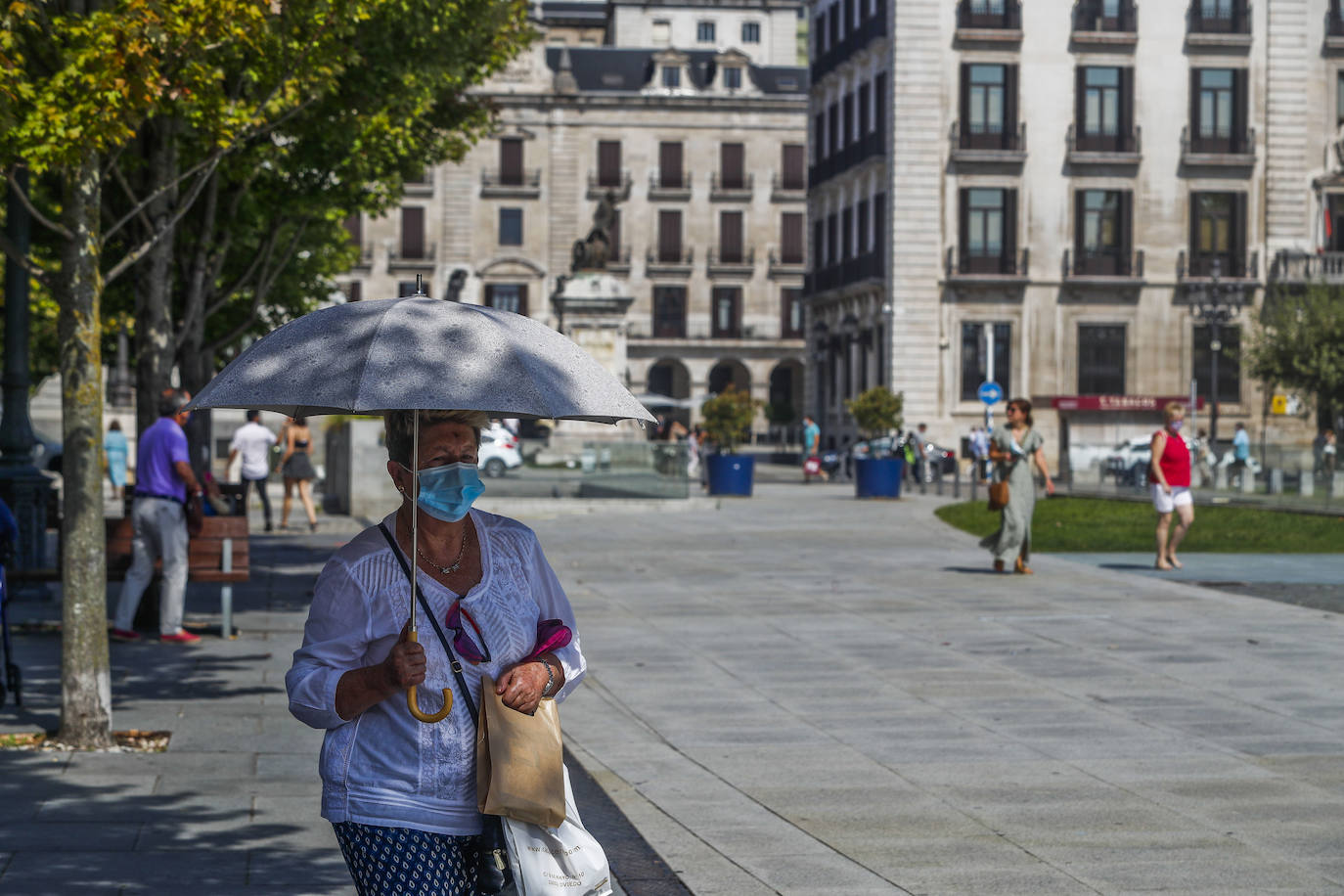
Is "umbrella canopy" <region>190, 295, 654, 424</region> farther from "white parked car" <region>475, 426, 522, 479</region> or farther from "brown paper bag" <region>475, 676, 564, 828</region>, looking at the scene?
"white parked car" <region>475, 426, 522, 479</region>

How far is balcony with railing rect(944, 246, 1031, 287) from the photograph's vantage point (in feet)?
170

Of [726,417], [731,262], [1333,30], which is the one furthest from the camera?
[731,262]

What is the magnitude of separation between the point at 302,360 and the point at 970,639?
9024 millimetres

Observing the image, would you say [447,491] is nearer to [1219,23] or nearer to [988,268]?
[988,268]

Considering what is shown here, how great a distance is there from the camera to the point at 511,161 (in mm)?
79000

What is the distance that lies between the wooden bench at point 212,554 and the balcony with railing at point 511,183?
6775 centimetres

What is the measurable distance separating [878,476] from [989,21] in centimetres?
2172

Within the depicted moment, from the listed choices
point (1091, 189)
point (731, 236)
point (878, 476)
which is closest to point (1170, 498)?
point (878, 476)

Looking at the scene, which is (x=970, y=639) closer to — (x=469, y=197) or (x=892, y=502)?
(x=892, y=502)

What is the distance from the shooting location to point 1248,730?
856 cm

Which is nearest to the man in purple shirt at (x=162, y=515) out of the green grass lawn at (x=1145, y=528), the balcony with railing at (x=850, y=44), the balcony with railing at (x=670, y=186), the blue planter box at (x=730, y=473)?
the green grass lawn at (x=1145, y=528)

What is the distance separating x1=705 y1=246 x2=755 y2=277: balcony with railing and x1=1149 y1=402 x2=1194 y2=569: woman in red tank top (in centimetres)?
6467

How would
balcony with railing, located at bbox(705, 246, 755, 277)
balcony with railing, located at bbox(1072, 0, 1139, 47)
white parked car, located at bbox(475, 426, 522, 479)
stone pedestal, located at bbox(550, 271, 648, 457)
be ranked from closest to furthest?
1. white parked car, located at bbox(475, 426, 522, 479)
2. stone pedestal, located at bbox(550, 271, 648, 457)
3. balcony with railing, located at bbox(1072, 0, 1139, 47)
4. balcony with railing, located at bbox(705, 246, 755, 277)

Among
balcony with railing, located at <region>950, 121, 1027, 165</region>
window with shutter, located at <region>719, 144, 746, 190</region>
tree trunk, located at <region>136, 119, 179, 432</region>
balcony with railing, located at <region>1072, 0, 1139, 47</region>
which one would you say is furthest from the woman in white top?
window with shutter, located at <region>719, 144, 746, 190</region>
